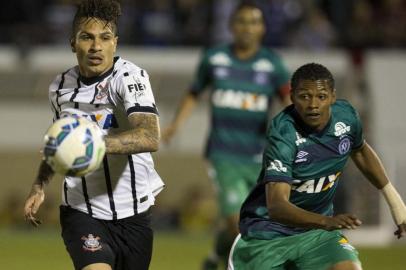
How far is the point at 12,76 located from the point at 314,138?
12.5 metres

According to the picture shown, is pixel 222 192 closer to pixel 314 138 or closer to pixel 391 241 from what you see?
pixel 314 138

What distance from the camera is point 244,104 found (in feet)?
34.0

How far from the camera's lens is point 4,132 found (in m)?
18.4

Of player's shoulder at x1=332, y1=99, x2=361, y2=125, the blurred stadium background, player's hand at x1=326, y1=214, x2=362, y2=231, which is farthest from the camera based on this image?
the blurred stadium background

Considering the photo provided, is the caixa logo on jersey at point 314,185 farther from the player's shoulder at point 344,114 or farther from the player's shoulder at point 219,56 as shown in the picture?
the player's shoulder at point 219,56

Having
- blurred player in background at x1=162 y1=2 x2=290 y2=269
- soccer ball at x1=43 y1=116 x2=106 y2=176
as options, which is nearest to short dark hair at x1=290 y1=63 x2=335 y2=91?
soccer ball at x1=43 y1=116 x2=106 y2=176

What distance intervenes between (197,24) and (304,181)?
39.5 feet

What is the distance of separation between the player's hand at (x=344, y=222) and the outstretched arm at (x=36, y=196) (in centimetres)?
170

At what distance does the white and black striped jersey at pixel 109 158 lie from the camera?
6465mm

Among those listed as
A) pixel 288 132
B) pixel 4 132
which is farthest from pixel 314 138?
pixel 4 132

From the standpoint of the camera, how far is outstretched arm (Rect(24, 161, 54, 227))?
6473 mm

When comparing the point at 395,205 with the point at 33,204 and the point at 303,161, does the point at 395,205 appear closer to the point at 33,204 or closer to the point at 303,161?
the point at 303,161

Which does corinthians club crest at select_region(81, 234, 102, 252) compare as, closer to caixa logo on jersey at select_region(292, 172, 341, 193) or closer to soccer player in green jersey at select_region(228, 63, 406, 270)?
soccer player in green jersey at select_region(228, 63, 406, 270)

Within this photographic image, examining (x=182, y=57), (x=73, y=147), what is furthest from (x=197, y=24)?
(x=73, y=147)
